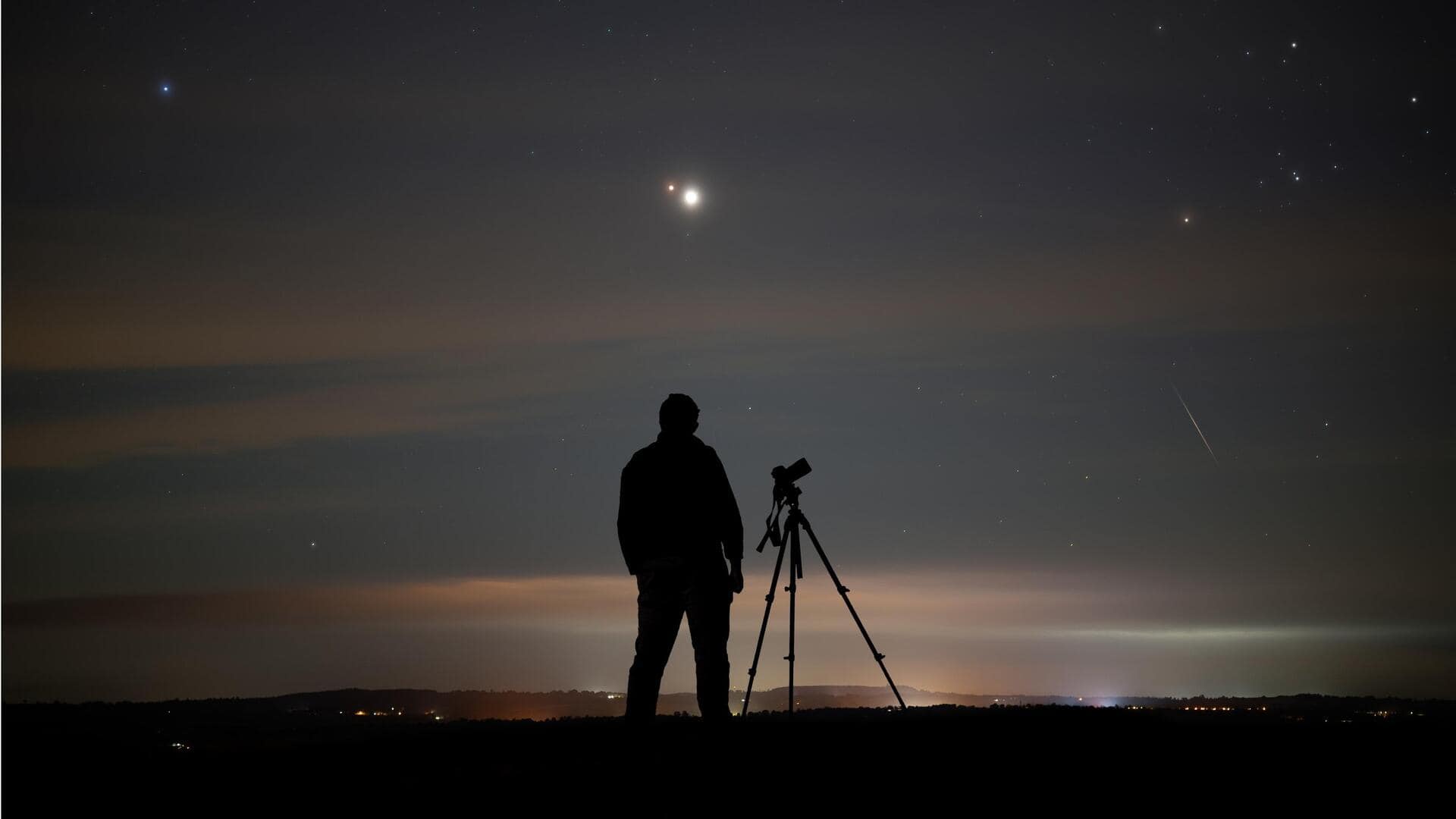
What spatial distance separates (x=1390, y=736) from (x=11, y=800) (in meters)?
9.96

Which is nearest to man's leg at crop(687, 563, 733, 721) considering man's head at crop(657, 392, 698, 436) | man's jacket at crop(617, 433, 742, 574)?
man's jacket at crop(617, 433, 742, 574)

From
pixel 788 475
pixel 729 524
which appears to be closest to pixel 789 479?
pixel 788 475

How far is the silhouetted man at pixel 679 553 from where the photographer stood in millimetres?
9016

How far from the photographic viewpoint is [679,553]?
912 cm

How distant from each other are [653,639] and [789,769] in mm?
1677

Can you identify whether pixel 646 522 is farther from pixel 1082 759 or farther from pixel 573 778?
pixel 1082 759

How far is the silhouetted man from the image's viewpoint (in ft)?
29.6

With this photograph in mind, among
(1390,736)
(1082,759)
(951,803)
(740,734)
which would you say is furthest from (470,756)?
(1390,736)

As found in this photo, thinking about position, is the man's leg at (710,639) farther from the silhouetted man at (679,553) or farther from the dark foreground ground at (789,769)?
the dark foreground ground at (789,769)

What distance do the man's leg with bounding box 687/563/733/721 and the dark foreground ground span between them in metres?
0.23

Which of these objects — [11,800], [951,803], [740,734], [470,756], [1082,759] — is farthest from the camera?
[740,734]

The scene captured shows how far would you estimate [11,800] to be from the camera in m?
7.45

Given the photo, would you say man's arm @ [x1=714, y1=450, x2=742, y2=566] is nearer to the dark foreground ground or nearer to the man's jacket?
the man's jacket

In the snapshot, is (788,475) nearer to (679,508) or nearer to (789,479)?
(789,479)
